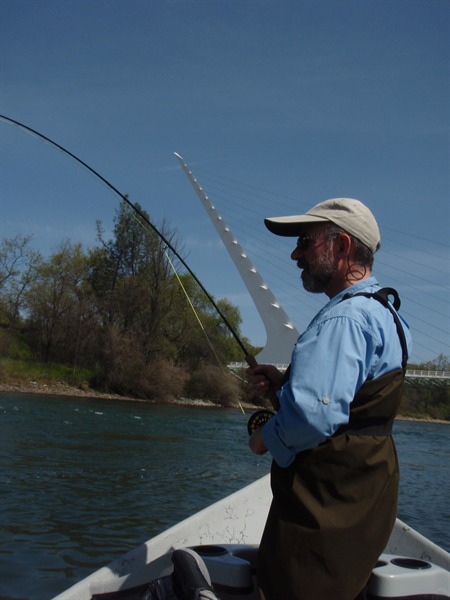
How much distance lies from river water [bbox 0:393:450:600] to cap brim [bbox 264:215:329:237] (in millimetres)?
4115

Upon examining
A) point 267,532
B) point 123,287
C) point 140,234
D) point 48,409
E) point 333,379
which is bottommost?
point 48,409

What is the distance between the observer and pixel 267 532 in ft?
6.81

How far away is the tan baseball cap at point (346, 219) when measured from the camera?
220cm

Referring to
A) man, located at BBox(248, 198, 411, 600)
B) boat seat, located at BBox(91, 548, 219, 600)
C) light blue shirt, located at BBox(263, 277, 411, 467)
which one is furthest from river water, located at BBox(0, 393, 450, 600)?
light blue shirt, located at BBox(263, 277, 411, 467)

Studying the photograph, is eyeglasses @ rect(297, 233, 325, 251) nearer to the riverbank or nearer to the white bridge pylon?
the white bridge pylon

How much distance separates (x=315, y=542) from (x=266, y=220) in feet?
3.74

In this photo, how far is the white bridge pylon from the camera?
15.7ft

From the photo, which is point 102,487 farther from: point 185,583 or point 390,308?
point 390,308

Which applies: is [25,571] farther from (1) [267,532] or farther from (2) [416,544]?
(1) [267,532]

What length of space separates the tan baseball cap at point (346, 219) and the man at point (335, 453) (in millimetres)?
218

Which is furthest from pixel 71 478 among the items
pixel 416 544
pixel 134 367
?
pixel 134 367

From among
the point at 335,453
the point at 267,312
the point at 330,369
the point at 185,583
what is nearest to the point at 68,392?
the point at 267,312

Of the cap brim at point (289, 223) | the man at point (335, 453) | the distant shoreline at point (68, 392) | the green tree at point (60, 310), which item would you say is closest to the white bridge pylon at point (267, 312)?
the cap brim at point (289, 223)

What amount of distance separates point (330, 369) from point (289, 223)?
2.09 feet
